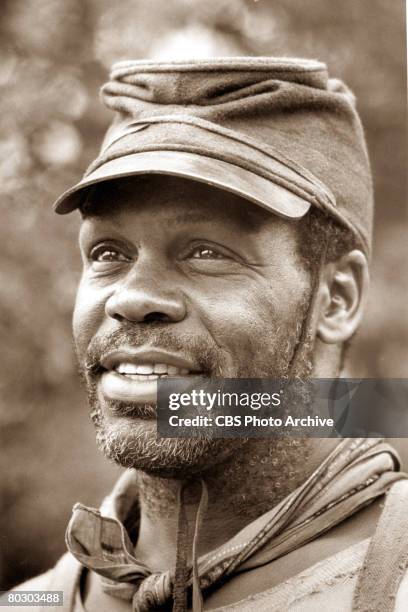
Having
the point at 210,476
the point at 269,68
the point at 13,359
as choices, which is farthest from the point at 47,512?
the point at 269,68

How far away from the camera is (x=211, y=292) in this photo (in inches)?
64.8

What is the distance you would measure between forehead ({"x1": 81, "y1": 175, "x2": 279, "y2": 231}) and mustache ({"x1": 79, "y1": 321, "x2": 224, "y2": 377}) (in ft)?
0.66

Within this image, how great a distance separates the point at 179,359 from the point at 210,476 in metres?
0.23

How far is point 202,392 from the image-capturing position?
1665mm

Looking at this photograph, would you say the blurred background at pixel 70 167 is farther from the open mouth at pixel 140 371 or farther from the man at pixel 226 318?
the open mouth at pixel 140 371

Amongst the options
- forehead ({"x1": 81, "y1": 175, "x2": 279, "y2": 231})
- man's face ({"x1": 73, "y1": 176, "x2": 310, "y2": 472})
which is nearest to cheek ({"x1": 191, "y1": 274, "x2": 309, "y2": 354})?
man's face ({"x1": 73, "y1": 176, "x2": 310, "y2": 472})

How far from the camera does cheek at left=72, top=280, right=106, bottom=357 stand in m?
1.71

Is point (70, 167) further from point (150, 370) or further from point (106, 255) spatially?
point (150, 370)

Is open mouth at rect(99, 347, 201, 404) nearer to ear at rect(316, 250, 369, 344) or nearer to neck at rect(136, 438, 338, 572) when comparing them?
neck at rect(136, 438, 338, 572)

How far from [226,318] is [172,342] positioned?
0.10 meters

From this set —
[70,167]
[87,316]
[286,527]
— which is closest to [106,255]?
[87,316]

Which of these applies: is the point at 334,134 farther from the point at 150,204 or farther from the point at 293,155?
the point at 150,204

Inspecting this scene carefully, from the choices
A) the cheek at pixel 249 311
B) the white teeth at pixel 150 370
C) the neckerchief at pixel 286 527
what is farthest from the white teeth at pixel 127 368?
the neckerchief at pixel 286 527

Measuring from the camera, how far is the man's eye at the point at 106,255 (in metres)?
1.74
